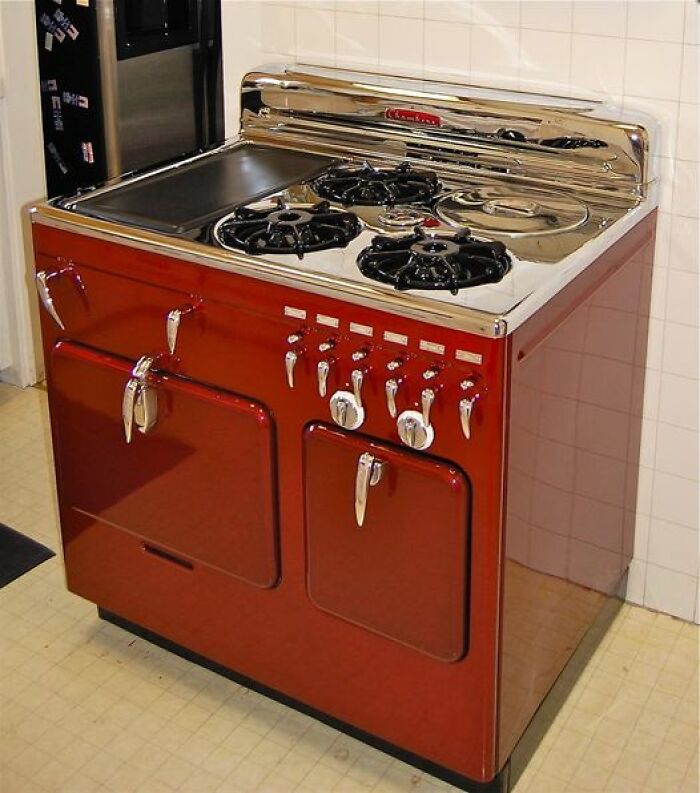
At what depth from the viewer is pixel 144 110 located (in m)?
3.19

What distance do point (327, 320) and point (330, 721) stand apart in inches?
32.2

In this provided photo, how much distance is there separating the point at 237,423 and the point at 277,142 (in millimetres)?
743

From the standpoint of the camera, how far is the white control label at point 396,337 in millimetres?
1889

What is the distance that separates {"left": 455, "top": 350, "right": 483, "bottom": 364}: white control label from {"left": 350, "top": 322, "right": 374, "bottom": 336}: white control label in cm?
15

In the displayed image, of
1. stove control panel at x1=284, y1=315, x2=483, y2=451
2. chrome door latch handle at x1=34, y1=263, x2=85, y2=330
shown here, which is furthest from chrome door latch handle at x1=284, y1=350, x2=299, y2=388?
chrome door latch handle at x1=34, y1=263, x2=85, y2=330

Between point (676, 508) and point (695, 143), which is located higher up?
point (695, 143)

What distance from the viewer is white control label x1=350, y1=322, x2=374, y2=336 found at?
1922 mm

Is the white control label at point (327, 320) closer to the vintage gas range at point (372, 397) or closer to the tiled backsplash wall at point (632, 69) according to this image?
the vintage gas range at point (372, 397)

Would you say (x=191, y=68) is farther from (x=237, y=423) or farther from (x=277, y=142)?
(x=237, y=423)

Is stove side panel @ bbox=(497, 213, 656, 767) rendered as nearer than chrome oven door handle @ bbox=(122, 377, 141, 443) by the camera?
Yes

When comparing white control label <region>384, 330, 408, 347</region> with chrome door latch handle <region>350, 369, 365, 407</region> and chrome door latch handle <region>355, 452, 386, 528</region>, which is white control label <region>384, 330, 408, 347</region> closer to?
chrome door latch handle <region>350, 369, 365, 407</region>

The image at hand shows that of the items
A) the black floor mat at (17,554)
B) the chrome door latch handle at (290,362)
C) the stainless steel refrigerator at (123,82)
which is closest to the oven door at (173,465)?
the chrome door latch handle at (290,362)

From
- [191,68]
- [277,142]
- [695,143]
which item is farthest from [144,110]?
[695,143]

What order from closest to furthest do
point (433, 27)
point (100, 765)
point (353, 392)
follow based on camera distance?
point (353, 392) → point (100, 765) → point (433, 27)
